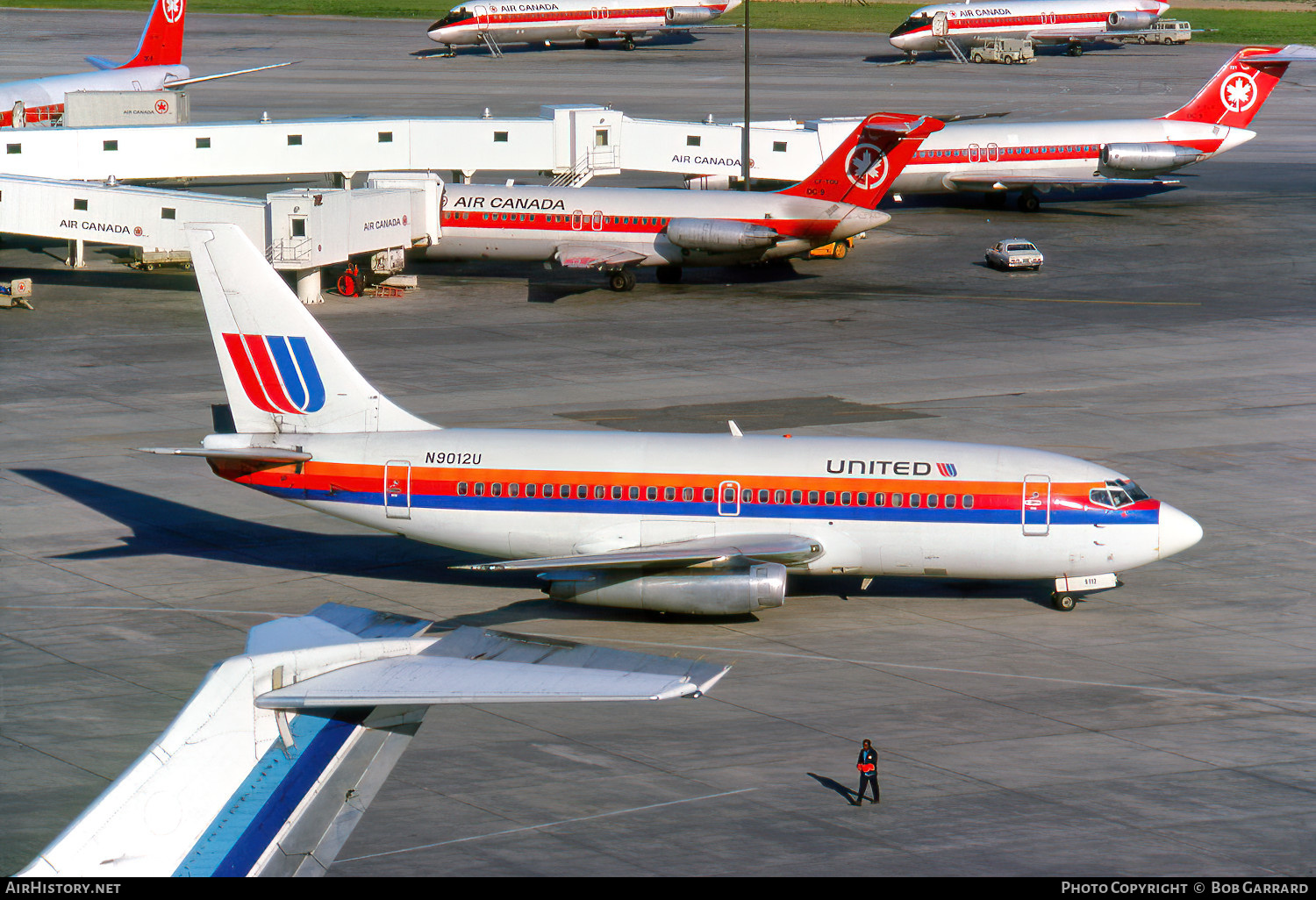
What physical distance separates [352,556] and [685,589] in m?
9.84

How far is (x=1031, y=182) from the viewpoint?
3487 inches

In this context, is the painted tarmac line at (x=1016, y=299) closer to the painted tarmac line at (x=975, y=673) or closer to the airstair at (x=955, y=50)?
the painted tarmac line at (x=975, y=673)

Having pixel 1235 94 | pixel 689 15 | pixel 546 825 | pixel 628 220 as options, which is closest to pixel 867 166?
pixel 628 220

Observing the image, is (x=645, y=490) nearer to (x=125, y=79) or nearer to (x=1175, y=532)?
(x=1175, y=532)

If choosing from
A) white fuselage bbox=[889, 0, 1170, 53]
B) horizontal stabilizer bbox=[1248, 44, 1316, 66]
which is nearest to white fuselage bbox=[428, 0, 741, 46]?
white fuselage bbox=[889, 0, 1170, 53]

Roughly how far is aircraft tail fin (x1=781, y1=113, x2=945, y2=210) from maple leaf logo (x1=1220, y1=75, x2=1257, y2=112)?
29.2 metres

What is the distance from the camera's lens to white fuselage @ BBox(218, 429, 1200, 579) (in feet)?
116

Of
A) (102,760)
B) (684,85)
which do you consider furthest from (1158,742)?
(684,85)

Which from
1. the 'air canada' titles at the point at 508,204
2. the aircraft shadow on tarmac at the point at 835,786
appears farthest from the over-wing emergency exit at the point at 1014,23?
the aircraft shadow on tarmac at the point at 835,786

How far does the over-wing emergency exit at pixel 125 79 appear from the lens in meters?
89.3

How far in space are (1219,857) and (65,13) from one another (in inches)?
6830

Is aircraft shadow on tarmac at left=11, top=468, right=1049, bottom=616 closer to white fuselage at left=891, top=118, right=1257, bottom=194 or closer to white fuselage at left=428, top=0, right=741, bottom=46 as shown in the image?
white fuselage at left=891, top=118, right=1257, bottom=194

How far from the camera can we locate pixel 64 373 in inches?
2248

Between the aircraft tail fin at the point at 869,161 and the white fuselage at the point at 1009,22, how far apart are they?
7890 centimetres
